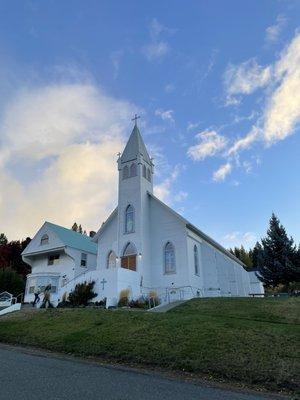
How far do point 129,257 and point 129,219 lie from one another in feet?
10.3

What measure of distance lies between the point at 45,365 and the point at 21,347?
418cm

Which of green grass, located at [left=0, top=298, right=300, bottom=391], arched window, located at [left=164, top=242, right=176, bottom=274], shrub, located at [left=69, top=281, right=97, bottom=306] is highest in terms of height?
arched window, located at [left=164, top=242, right=176, bottom=274]

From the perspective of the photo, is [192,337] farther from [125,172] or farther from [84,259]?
[84,259]

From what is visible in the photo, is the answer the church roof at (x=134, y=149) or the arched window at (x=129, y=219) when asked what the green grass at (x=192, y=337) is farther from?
the church roof at (x=134, y=149)

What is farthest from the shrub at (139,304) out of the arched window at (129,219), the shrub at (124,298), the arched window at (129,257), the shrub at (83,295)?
the arched window at (129,219)

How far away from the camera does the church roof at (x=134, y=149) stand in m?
32.2

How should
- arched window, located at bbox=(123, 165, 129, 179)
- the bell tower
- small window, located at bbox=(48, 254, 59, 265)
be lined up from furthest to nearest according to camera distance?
small window, located at bbox=(48, 254, 59, 265) → arched window, located at bbox=(123, 165, 129, 179) → the bell tower

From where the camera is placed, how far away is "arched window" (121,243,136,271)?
2859 centimetres

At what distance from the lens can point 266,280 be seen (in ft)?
114

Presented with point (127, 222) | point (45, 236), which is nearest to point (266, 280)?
point (127, 222)

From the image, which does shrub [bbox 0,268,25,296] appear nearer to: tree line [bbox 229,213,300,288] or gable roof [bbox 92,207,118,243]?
gable roof [bbox 92,207,118,243]

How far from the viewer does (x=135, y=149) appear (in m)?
32.5

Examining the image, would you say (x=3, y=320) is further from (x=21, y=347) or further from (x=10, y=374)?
(x=10, y=374)

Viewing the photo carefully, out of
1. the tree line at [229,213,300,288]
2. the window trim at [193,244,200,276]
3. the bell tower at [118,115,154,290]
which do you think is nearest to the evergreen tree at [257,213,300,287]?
the tree line at [229,213,300,288]
